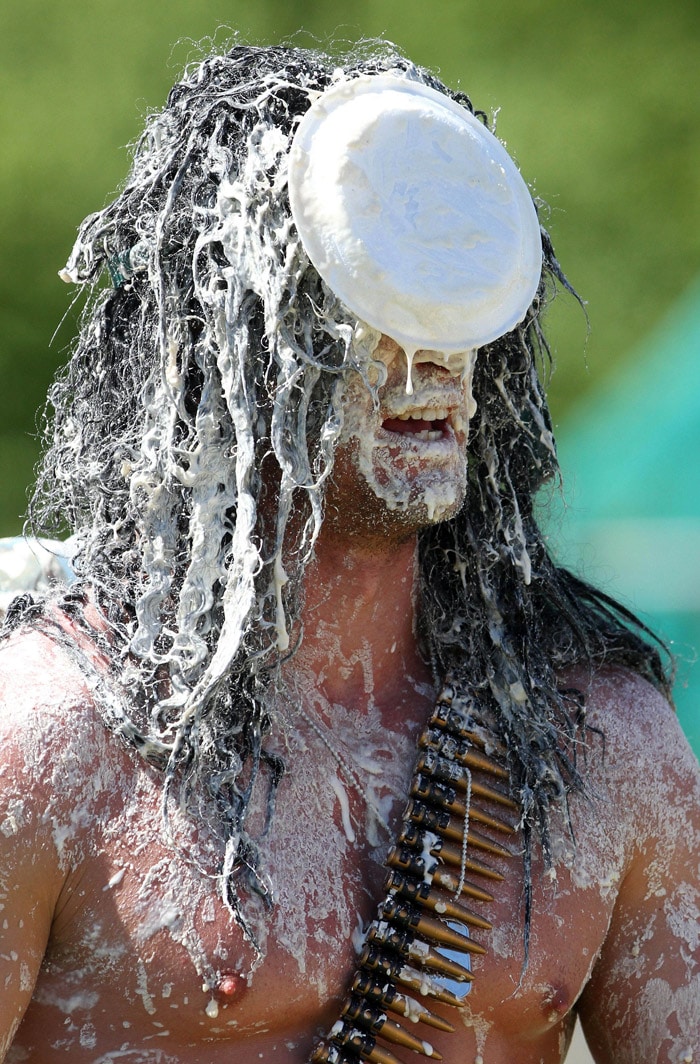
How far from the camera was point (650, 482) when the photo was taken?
17.0 ft

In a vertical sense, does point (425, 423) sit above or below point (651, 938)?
above

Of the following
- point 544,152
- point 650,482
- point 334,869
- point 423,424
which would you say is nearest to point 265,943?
point 334,869

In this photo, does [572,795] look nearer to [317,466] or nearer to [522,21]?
[317,466]

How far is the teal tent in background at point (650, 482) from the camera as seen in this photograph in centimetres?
477

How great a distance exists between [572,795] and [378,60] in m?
1.10

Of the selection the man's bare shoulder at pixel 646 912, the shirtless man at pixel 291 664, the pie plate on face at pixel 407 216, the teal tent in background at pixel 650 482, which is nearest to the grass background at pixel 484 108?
the teal tent in background at pixel 650 482

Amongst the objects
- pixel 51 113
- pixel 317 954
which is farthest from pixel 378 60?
pixel 51 113

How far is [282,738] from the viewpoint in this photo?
6.11 feet

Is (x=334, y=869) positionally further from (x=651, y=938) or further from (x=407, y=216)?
(x=407, y=216)

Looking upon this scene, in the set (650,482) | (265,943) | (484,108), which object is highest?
(484,108)

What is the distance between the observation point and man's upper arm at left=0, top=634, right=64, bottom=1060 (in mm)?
1557

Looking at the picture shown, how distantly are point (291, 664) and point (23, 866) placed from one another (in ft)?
1.66

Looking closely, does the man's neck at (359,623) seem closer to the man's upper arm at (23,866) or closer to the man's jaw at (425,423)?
the man's jaw at (425,423)

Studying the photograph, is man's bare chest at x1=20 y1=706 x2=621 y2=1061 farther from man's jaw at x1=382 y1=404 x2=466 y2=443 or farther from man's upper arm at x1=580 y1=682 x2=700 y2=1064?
man's jaw at x1=382 y1=404 x2=466 y2=443
